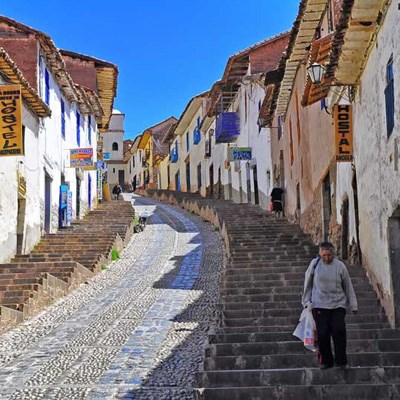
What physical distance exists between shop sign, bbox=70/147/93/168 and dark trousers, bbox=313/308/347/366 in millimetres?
17341

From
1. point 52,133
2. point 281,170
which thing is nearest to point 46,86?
point 52,133

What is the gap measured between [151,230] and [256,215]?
233 inches

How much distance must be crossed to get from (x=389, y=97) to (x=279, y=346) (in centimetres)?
369

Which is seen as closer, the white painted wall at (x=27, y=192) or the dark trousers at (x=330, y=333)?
the dark trousers at (x=330, y=333)

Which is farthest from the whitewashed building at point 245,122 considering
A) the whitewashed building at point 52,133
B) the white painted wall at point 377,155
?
the white painted wall at point 377,155

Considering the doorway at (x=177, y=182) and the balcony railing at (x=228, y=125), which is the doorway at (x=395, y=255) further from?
the doorway at (x=177, y=182)

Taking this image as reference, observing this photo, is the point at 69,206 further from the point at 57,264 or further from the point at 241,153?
the point at 241,153

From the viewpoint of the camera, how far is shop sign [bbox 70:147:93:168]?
75.7 feet

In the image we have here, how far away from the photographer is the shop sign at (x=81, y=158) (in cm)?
2306

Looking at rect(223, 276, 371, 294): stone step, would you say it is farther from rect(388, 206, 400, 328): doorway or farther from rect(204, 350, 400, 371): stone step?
rect(204, 350, 400, 371): stone step

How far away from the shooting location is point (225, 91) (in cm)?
3209

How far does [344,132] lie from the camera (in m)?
11.5

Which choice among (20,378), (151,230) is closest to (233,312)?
(20,378)

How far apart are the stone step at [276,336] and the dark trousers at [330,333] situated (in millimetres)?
1769
